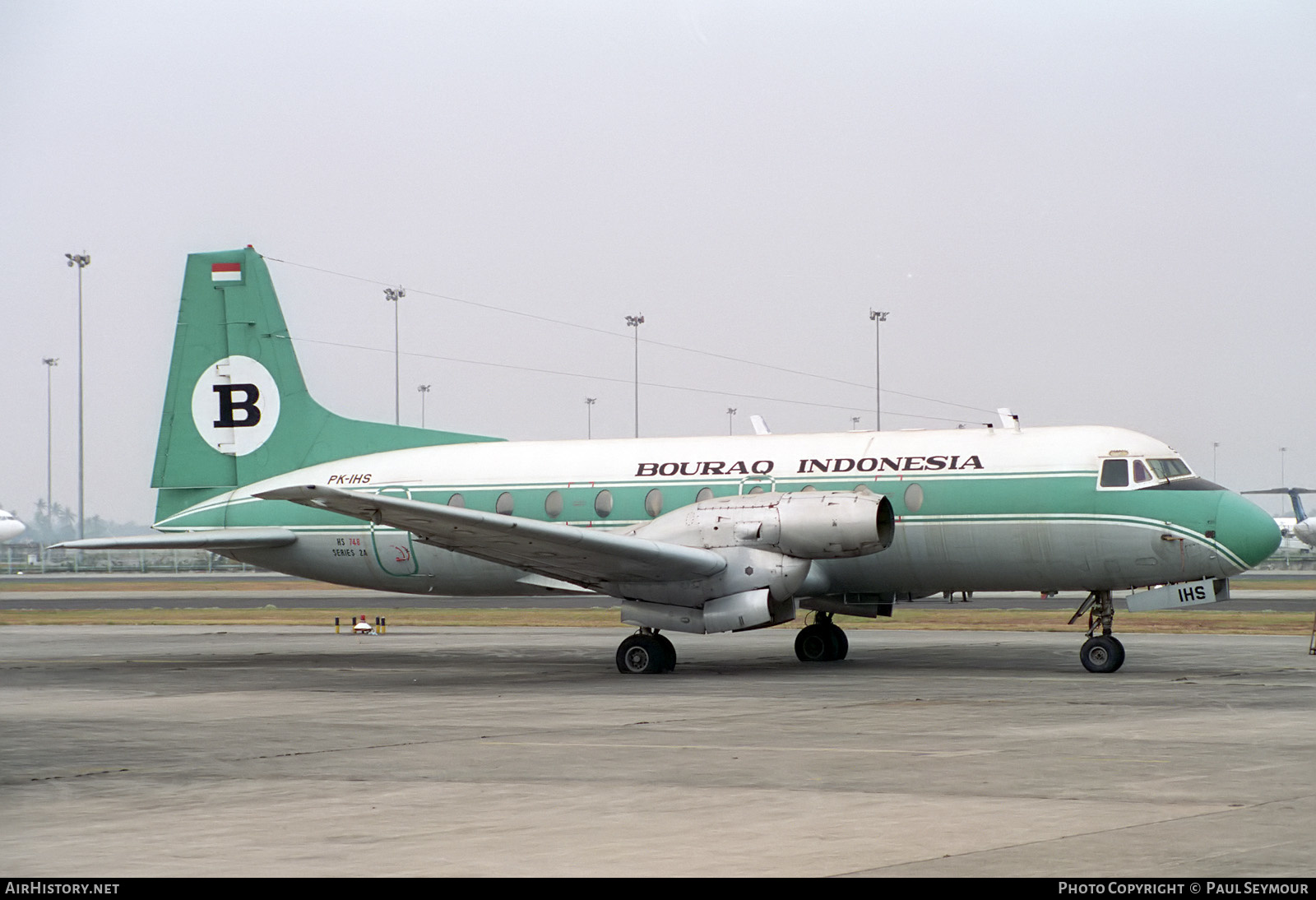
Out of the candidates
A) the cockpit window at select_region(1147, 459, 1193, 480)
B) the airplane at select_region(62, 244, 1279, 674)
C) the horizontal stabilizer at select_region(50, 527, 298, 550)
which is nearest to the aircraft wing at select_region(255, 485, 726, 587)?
the airplane at select_region(62, 244, 1279, 674)

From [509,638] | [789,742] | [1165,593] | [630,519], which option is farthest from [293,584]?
[789,742]

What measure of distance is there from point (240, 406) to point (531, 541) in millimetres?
8910

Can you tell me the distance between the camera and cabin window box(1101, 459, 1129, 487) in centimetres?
Answer: 2153

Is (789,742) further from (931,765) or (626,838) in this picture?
(626,838)

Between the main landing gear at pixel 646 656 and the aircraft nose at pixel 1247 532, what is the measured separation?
8256 millimetres

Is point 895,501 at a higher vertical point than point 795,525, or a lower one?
higher

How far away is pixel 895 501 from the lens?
22469 millimetres

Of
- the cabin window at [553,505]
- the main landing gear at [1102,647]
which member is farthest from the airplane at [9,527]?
the main landing gear at [1102,647]

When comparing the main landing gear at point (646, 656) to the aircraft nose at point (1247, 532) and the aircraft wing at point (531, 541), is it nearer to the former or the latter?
the aircraft wing at point (531, 541)

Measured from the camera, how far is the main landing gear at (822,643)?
24.7 meters

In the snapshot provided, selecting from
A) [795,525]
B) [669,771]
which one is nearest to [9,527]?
[795,525]

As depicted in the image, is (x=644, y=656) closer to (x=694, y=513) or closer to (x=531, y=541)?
(x=694, y=513)

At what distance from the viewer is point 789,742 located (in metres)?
13.6

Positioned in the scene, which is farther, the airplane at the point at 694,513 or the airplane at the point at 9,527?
the airplane at the point at 9,527
